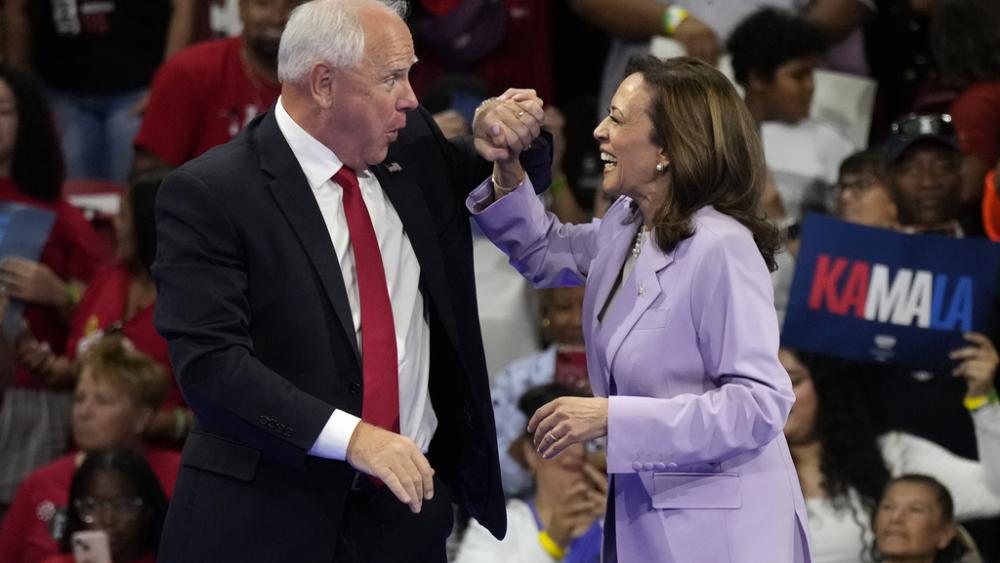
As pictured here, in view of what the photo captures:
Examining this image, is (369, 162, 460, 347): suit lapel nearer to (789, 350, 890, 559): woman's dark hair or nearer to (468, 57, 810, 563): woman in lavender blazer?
(468, 57, 810, 563): woman in lavender blazer

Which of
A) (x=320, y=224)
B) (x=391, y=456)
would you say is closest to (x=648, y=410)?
(x=391, y=456)

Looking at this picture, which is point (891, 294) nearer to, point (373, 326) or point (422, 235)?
point (422, 235)

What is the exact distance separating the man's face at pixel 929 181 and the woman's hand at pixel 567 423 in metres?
2.50

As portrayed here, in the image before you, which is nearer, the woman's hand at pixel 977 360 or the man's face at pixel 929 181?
the woman's hand at pixel 977 360

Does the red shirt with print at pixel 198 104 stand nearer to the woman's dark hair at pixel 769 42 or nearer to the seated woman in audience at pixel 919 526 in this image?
the woman's dark hair at pixel 769 42

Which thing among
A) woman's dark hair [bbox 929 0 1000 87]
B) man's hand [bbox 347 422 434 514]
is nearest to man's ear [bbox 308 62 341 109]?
man's hand [bbox 347 422 434 514]

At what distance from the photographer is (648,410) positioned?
3244 mm

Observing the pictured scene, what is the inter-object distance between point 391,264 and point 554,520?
5.54ft

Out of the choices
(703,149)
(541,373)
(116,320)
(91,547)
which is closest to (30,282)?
(116,320)

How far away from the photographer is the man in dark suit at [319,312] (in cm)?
317

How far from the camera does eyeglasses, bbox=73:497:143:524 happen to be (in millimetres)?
4812

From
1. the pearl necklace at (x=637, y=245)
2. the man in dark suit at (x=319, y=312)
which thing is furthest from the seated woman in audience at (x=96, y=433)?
the pearl necklace at (x=637, y=245)

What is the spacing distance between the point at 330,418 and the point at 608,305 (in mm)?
669

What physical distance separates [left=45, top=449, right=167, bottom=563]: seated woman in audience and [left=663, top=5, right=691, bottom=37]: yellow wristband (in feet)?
8.34
